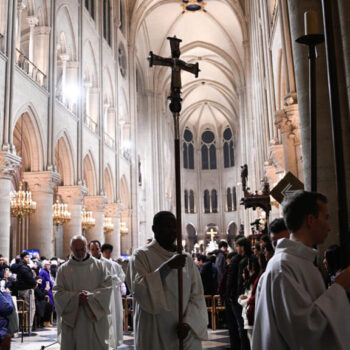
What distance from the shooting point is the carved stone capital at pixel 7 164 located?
10953 millimetres

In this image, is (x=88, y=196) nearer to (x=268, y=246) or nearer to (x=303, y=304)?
(x=268, y=246)

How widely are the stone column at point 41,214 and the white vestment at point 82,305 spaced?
350 inches

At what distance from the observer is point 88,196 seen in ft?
63.2

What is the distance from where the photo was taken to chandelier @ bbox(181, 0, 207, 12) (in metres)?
29.2

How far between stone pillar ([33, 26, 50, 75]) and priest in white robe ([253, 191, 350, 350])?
13.7m

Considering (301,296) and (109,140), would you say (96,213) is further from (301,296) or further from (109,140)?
(301,296)

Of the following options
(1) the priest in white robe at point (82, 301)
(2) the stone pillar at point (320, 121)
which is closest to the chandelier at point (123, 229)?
(1) the priest in white robe at point (82, 301)

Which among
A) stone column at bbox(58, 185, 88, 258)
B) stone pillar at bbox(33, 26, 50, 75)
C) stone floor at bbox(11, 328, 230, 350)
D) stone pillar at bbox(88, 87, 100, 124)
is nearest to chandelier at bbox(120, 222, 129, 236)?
stone pillar at bbox(88, 87, 100, 124)

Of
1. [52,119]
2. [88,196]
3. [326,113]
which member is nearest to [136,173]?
[88,196]

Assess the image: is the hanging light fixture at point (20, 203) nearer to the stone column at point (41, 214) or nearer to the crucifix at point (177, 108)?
the stone column at point (41, 214)

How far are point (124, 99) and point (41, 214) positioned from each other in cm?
1288

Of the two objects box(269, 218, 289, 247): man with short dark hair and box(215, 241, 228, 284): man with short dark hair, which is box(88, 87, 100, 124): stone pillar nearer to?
box(215, 241, 228, 284): man with short dark hair

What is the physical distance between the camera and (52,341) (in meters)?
8.55

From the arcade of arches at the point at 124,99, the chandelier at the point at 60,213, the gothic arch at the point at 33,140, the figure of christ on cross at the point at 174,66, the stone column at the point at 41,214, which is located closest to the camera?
the figure of christ on cross at the point at 174,66
